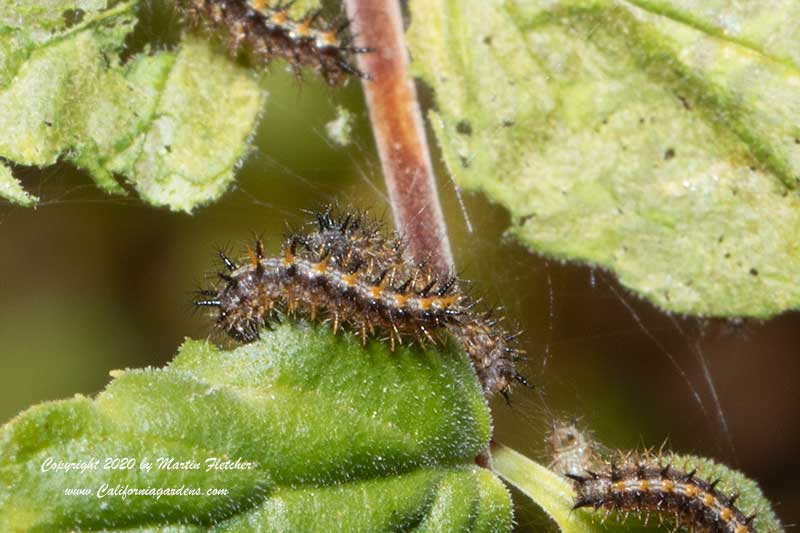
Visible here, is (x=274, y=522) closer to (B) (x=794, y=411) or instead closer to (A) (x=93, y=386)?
(A) (x=93, y=386)

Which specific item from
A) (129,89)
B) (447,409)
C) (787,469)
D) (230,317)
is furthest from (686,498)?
(129,89)

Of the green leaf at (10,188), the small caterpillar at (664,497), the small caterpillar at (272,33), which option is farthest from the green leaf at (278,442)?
the small caterpillar at (272,33)

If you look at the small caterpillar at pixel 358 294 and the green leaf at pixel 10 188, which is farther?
the green leaf at pixel 10 188

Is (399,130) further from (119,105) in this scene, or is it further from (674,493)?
(674,493)

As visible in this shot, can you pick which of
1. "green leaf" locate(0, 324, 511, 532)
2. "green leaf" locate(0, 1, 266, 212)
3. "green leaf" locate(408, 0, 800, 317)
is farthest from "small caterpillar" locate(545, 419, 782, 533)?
"green leaf" locate(0, 1, 266, 212)

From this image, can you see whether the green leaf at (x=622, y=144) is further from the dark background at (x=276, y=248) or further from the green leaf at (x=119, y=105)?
the green leaf at (x=119, y=105)
